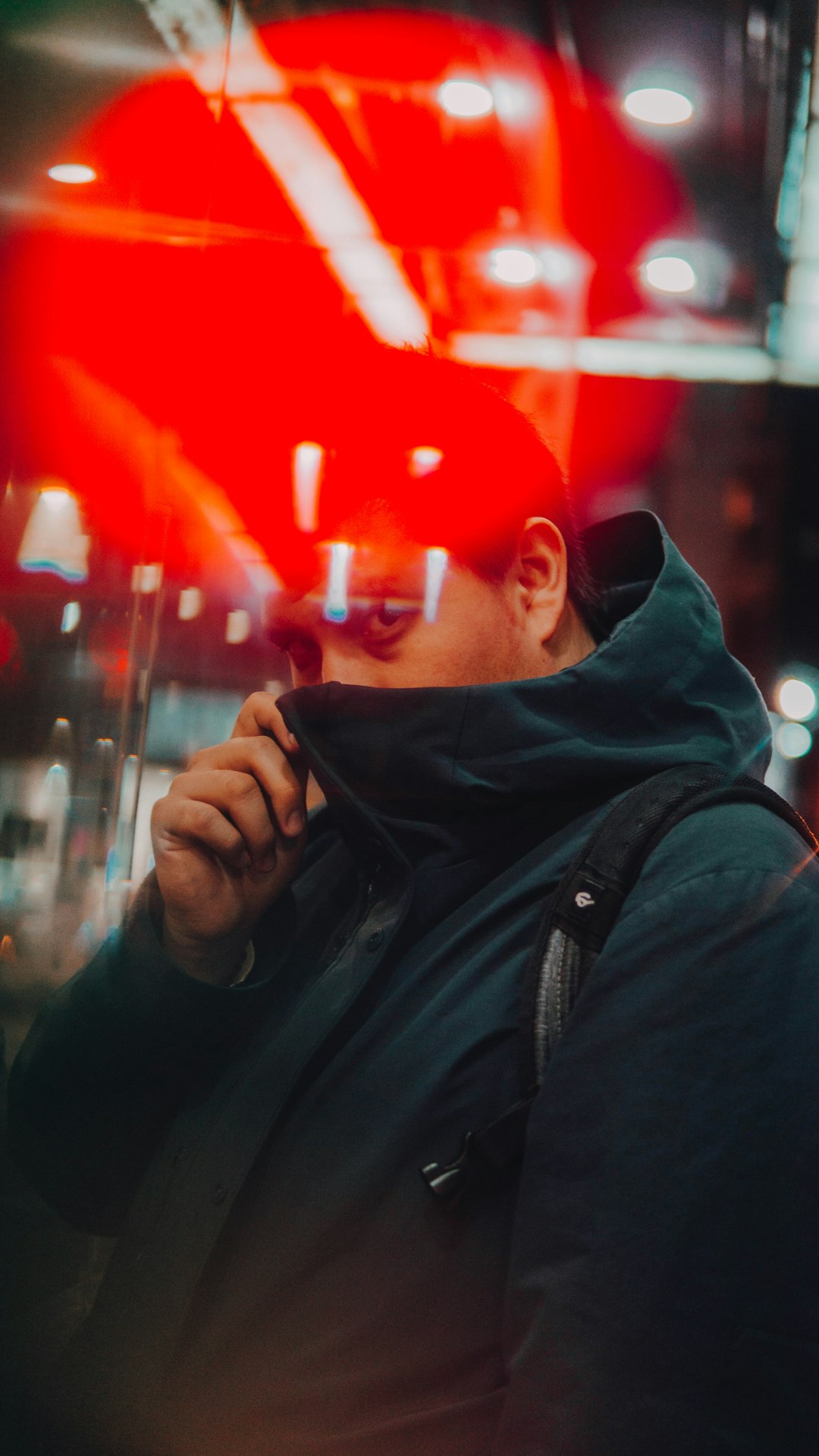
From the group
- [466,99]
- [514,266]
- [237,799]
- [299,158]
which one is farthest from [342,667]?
[514,266]

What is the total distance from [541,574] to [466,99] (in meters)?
2.02

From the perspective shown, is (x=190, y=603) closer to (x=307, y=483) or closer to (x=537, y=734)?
(x=307, y=483)

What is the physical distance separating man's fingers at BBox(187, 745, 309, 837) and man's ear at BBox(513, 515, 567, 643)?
0.31 m

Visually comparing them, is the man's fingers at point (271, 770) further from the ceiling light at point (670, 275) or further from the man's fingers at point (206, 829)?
the ceiling light at point (670, 275)

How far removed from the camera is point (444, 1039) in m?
0.80

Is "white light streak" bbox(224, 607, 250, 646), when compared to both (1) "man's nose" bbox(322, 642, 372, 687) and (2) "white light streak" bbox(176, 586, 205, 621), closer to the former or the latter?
(2) "white light streak" bbox(176, 586, 205, 621)

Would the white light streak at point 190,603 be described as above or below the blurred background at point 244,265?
below

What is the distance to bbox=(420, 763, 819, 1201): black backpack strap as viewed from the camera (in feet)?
2.39

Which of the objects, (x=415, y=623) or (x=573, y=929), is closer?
(x=573, y=929)

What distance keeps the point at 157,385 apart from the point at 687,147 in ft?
9.98

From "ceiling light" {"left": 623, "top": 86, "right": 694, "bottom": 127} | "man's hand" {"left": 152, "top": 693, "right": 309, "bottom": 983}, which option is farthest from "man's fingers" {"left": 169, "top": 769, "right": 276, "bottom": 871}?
"ceiling light" {"left": 623, "top": 86, "right": 694, "bottom": 127}

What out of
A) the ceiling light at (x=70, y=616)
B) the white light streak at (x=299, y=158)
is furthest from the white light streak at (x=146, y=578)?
the white light streak at (x=299, y=158)

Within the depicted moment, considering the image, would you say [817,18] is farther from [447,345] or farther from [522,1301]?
[522,1301]

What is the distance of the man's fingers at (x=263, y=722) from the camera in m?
1.13
